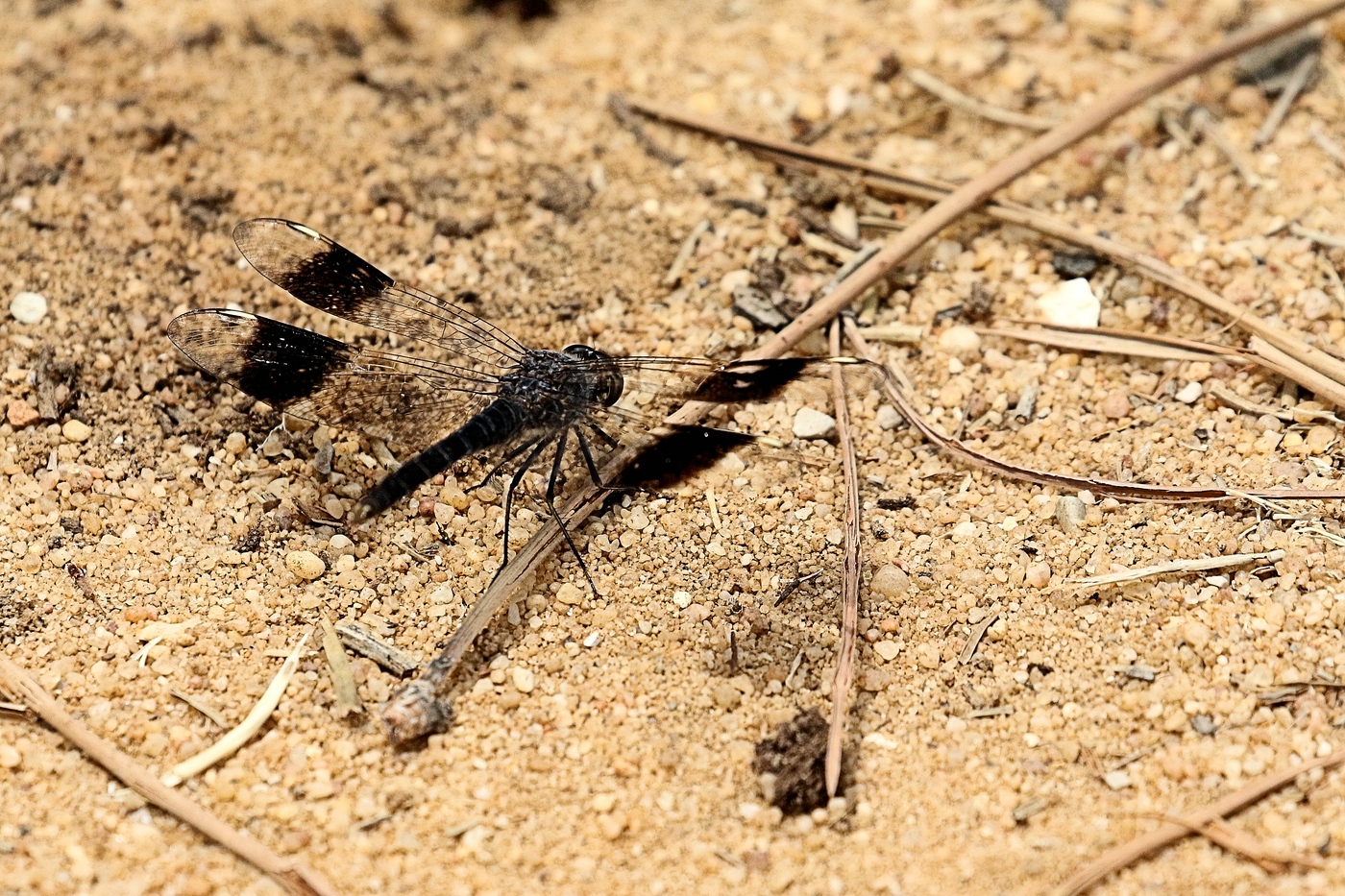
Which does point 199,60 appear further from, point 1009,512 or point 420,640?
point 1009,512

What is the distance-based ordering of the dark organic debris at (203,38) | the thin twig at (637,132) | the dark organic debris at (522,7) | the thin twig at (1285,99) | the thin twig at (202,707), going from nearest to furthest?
the thin twig at (202,707) < the thin twig at (1285,99) < the thin twig at (637,132) < the dark organic debris at (203,38) < the dark organic debris at (522,7)

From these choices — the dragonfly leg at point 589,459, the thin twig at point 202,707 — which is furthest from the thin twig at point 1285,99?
the thin twig at point 202,707

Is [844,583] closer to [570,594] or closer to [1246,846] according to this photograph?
[570,594]

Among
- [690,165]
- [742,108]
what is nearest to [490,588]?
[690,165]

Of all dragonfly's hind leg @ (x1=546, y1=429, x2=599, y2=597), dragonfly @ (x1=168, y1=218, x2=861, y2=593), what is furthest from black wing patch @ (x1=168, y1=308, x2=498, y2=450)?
dragonfly's hind leg @ (x1=546, y1=429, x2=599, y2=597)

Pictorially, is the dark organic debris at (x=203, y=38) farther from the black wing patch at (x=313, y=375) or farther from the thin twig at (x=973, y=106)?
the thin twig at (x=973, y=106)

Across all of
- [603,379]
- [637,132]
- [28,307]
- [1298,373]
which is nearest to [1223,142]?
[1298,373]
